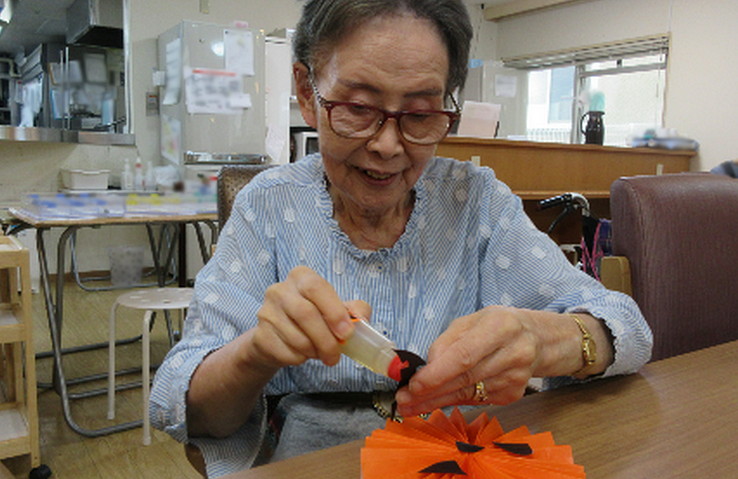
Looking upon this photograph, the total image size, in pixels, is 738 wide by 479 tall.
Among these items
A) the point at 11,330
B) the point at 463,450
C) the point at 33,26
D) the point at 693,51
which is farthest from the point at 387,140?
the point at 693,51

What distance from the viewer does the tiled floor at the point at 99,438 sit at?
1.98m

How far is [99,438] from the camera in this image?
7.26ft

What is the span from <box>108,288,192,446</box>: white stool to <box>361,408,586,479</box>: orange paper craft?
1853mm

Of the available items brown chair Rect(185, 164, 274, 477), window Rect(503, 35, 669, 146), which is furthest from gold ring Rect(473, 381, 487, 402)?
window Rect(503, 35, 669, 146)

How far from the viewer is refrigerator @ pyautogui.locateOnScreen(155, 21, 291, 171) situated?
4.55 metres

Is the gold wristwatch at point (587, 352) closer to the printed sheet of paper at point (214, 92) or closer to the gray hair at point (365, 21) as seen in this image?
the gray hair at point (365, 21)

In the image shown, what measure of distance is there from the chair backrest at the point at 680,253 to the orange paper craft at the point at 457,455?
68 centimetres

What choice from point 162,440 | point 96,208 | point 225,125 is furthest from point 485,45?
point 162,440

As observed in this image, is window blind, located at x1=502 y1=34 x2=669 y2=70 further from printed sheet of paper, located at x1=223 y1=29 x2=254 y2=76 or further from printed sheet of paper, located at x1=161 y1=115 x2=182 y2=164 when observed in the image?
printed sheet of paper, located at x1=161 y1=115 x2=182 y2=164

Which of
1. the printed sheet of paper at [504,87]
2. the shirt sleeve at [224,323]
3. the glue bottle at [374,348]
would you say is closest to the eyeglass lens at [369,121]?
the shirt sleeve at [224,323]

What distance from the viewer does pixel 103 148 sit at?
4.90 m

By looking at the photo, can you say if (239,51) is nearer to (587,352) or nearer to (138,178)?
(138,178)

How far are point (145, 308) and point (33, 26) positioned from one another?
3.81m

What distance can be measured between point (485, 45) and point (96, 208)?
6.36 metres
